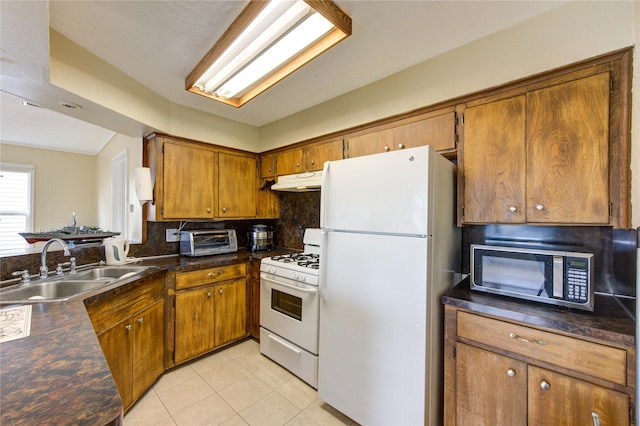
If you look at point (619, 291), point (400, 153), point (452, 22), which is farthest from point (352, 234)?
point (619, 291)

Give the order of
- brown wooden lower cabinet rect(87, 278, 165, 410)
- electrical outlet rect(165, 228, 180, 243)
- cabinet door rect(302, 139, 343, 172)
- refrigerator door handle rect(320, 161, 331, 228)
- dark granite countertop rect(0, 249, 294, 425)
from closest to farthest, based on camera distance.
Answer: dark granite countertop rect(0, 249, 294, 425) < brown wooden lower cabinet rect(87, 278, 165, 410) < refrigerator door handle rect(320, 161, 331, 228) < cabinet door rect(302, 139, 343, 172) < electrical outlet rect(165, 228, 180, 243)

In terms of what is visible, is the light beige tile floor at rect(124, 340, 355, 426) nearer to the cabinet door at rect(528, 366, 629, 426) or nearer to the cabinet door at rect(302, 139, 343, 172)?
the cabinet door at rect(528, 366, 629, 426)

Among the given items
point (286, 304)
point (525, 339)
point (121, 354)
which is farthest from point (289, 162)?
point (525, 339)

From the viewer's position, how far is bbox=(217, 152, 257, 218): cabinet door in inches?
115

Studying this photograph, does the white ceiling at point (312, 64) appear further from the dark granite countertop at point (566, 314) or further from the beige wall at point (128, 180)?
the dark granite countertop at point (566, 314)

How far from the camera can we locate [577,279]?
129 cm

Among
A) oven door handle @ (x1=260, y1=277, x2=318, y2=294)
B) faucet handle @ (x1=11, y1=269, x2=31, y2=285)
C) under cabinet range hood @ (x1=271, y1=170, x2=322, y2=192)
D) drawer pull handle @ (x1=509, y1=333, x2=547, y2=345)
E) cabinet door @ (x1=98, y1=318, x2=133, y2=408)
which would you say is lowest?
cabinet door @ (x1=98, y1=318, x2=133, y2=408)

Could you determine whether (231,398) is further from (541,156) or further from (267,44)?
(541,156)

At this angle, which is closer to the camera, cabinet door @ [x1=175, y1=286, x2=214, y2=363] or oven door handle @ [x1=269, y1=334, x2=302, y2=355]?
oven door handle @ [x1=269, y1=334, x2=302, y2=355]

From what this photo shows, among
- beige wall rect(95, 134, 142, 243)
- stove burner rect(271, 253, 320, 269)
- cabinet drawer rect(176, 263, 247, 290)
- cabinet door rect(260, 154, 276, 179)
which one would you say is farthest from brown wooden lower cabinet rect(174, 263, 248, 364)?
cabinet door rect(260, 154, 276, 179)

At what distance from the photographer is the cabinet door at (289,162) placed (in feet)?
9.15

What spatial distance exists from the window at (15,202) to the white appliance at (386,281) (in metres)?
5.62

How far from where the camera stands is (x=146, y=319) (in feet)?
6.59

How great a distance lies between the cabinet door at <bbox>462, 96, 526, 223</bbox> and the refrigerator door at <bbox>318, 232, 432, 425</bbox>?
1.66ft
